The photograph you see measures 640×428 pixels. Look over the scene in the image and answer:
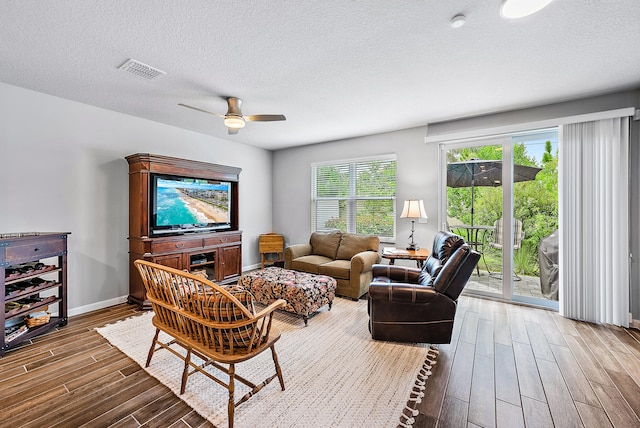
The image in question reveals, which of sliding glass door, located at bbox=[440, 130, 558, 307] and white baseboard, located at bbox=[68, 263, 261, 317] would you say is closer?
white baseboard, located at bbox=[68, 263, 261, 317]

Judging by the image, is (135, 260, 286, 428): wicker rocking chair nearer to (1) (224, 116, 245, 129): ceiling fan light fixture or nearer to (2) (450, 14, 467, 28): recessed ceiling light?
(1) (224, 116, 245, 129): ceiling fan light fixture

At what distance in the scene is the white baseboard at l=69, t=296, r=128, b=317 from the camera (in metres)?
3.24

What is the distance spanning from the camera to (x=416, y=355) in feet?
7.80

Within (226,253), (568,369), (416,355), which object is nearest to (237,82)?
(226,253)

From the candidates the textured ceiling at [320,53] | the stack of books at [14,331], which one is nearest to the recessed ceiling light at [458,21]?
the textured ceiling at [320,53]

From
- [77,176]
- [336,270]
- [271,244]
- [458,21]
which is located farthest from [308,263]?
[458,21]

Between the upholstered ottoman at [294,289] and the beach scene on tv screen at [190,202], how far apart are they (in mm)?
1406

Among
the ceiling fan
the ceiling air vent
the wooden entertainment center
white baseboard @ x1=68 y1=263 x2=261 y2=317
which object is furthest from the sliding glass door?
white baseboard @ x1=68 y1=263 x2=261 y2=317

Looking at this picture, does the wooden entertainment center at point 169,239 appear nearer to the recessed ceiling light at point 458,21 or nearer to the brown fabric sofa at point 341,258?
the brown fabric sofa at point 341,258

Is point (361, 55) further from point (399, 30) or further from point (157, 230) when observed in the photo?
point (157, 230)

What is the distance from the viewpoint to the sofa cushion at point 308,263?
13.3 feet

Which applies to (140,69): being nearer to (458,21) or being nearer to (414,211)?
(458,21)

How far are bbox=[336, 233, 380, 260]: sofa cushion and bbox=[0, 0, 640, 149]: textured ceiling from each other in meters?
2.02

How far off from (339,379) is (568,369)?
6.17ft
